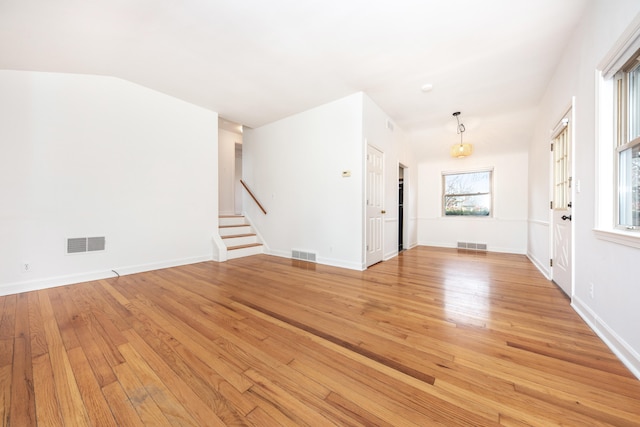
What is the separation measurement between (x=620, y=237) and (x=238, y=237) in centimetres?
517

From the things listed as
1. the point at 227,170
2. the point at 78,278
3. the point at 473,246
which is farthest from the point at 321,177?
the point at 473,246

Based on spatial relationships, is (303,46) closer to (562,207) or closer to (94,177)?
(94,177)

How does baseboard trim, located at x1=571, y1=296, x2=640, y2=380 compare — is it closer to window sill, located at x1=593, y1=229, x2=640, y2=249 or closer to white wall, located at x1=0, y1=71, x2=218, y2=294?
window sill, located at x1=593, y1=229, x2=640, y2=249

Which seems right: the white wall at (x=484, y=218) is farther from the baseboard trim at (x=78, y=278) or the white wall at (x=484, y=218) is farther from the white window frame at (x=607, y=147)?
the baseboard trim at (x=78, y=278)

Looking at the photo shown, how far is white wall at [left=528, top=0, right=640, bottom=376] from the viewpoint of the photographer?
4.93 feet

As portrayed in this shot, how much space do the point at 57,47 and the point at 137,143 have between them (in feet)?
4.17

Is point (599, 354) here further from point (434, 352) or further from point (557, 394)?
point (434, 352)

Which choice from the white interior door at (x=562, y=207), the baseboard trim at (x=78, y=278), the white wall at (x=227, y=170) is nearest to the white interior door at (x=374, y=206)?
the white interior door at (x=562, y=207)

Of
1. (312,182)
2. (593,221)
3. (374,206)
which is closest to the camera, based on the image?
(593,221)

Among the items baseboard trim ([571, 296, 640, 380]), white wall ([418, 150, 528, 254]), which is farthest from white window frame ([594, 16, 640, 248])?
white wall ([418, 150, 528, 254])

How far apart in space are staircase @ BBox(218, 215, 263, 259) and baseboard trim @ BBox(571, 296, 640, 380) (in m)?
4.83

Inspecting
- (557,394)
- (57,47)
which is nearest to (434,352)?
(557,394)

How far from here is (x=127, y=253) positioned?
3.52m

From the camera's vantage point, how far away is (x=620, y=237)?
1.55 m
